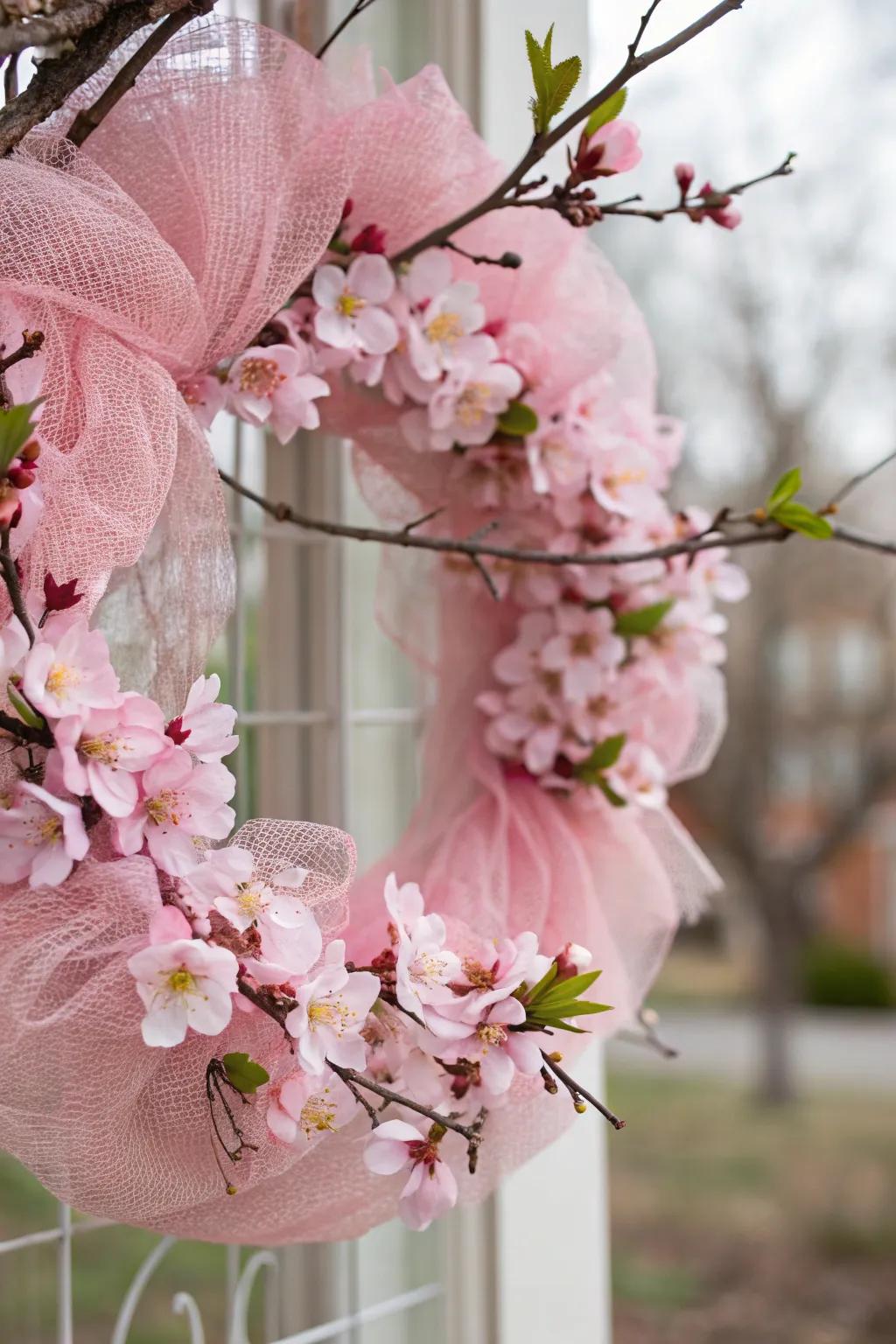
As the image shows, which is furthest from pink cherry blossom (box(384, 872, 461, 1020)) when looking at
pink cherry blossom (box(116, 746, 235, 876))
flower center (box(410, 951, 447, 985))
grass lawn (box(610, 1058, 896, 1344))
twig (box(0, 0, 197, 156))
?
grass lawn (box(610, 1058, 896, 1344))

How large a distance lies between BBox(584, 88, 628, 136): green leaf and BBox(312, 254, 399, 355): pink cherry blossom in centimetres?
15

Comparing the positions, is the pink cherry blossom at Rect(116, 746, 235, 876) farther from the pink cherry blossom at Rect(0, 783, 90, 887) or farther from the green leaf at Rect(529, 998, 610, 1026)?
the green leaf at Rect(529, 998, 610, 1026)

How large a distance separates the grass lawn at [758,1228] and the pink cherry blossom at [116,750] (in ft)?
14.1

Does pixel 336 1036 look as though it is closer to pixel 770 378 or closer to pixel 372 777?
pixel 372 777

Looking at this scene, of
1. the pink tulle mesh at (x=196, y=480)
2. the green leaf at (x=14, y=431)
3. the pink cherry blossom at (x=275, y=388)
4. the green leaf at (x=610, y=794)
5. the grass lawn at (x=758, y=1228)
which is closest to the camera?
the green leaf at (x=14, y=431)

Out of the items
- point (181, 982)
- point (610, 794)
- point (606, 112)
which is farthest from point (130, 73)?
point (610, 794)

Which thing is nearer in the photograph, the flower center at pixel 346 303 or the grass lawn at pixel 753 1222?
the flower center at pixel 346 303

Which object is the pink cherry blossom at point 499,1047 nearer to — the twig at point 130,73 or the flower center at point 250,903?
the flower center at point 250,903

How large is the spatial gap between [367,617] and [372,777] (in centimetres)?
15

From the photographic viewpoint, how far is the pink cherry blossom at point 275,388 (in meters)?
0.74

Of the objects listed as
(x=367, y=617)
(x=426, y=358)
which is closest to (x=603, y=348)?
(x=426, y=358)

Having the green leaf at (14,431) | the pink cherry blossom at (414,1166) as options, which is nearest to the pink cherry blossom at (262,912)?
the pink cherry blossom at (414,1166)

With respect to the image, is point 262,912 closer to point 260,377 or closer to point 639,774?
point 260,377

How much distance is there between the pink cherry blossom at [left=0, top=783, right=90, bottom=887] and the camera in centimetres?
57
